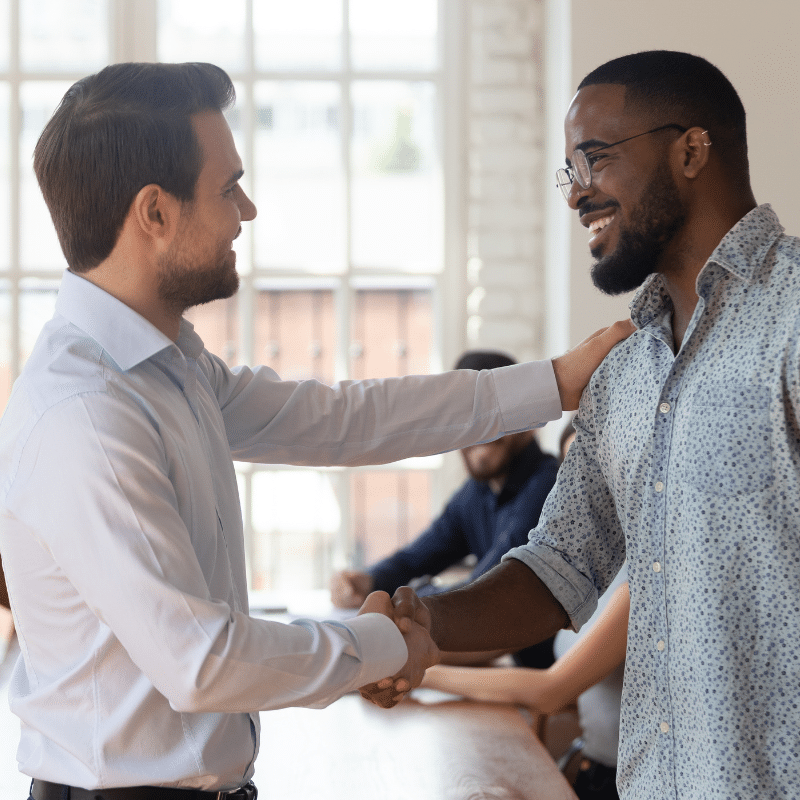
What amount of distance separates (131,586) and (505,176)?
320 centimetres

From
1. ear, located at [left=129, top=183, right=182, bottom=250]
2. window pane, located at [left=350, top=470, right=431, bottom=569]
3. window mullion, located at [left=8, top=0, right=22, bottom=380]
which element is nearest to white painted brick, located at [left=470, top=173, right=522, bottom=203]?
window pane, located at [left=350, top=470, right=431, bottom=569]

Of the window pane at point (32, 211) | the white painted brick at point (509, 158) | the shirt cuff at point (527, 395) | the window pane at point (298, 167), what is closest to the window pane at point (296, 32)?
the window pane at point (298, 167)

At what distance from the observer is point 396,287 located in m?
4.07

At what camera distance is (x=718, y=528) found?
1.13 meters

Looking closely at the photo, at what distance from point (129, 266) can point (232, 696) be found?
0.57 meters

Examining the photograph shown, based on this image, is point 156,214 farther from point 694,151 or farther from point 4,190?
point 4,190

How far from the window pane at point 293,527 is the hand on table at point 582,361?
8.40 feet

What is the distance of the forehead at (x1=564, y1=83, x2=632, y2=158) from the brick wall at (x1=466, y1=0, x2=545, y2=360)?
8.30ft

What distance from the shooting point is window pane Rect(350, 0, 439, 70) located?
4000 mm

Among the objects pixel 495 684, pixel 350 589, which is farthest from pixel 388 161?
pixel 495 684

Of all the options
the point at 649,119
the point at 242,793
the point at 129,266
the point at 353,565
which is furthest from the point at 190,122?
the point at 353,565

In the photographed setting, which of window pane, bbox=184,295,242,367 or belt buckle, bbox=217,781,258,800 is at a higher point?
window pane, bbox=184,295,242,367

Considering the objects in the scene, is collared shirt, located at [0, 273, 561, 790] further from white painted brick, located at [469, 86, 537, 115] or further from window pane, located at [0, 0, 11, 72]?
window pane, located at [0, 0, 11, 72]

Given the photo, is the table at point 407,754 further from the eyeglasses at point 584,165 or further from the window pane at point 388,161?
the window pane at point 388,161
